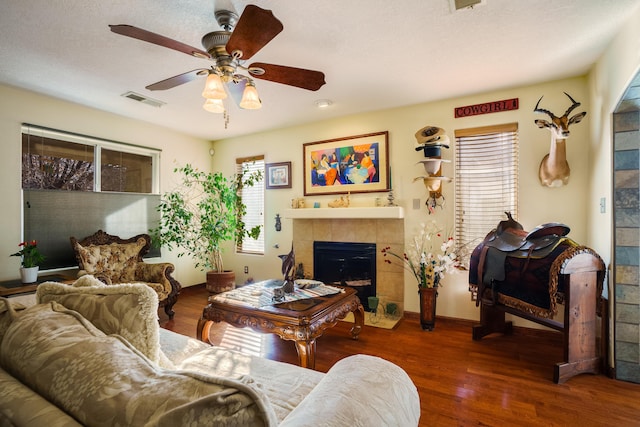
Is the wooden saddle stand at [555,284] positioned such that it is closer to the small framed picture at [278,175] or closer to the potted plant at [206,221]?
the small framed picture at [278,175]

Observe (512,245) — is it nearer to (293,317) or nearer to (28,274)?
(293,317)

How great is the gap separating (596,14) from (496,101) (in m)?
1.24

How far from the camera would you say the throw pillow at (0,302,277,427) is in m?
0.52

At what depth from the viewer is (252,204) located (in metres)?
4.99

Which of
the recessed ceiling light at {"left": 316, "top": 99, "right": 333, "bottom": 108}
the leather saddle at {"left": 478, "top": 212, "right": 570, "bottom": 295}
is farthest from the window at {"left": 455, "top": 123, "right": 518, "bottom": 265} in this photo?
the recessed ceiling light at {"left": 316, "top": 99, "right": 333, "bottom": 108}

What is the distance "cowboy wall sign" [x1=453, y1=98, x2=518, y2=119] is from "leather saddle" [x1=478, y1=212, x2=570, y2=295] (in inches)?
47.7

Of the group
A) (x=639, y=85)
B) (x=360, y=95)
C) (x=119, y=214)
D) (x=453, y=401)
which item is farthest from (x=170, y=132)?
(x=639, y=85)

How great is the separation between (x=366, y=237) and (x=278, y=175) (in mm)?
1668

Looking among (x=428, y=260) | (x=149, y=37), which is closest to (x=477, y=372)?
(x=428, y=260)

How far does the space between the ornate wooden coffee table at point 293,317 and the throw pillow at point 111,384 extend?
4.82ft

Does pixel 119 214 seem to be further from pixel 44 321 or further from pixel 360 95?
pixel 44 321


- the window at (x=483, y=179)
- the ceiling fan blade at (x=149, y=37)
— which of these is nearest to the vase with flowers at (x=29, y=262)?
the ceiling fan blade at (x=149, y=37)

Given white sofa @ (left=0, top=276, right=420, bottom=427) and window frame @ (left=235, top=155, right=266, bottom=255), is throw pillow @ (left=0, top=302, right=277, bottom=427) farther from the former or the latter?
window frame @ (left=235, top=155, right=266, bottom=255)

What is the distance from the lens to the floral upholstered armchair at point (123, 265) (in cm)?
338
